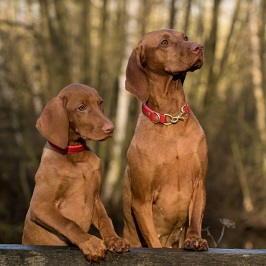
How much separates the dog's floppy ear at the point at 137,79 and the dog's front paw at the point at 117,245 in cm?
145

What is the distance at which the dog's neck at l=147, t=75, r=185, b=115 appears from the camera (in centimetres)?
636

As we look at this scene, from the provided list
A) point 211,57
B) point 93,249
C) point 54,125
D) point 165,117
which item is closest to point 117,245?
point 93,249

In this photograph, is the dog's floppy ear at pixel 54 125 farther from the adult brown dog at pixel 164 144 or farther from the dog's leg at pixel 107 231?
the adult brown dog at pixel 164 144

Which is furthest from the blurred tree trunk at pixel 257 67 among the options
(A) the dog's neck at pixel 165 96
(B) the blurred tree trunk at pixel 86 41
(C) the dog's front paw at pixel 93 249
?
(C) the dog's front paw at pixel 93 249

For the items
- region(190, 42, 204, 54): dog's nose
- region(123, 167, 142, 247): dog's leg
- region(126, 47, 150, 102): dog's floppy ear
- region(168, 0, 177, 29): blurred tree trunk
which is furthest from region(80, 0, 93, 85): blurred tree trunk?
region(190, 42, 204, 54): dog's nose

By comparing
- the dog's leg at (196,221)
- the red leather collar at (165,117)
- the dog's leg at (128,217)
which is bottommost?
the dog's leg at (128,217)

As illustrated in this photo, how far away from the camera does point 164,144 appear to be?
6254 millimetres

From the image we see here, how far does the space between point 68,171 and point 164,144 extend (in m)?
0.85

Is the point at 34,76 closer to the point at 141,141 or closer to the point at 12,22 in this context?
the point at 12,22

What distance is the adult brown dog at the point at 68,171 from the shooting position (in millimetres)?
5594

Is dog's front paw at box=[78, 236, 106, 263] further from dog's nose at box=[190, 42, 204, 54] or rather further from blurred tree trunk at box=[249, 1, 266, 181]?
blurred tree trunk at box=[249, 1, 266, 181]

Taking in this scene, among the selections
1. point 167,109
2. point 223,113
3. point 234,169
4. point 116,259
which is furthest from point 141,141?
point 234,169

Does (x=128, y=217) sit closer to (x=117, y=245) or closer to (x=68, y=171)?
(x=68, y=171)

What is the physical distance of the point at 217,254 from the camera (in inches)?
188
